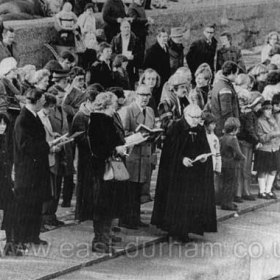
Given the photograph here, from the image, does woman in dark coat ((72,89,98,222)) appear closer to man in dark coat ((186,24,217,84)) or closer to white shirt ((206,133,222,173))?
white shirt ((206,133,222,173))

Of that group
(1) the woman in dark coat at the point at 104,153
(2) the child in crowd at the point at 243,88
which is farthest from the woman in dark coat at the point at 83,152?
(2) the child in crowd at the point at 243,88

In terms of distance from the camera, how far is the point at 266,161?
1193 cm

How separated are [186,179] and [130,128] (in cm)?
72

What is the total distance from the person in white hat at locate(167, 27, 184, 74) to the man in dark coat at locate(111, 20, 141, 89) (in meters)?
0.39

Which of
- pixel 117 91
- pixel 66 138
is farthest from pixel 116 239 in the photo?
pixel 117 91

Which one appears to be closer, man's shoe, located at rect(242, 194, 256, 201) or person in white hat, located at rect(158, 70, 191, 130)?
person in white hat, located at rect(158, 70, 191, 130)

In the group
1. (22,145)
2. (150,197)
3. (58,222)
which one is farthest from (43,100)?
(150,197)

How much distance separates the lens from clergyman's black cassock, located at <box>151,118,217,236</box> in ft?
32.8

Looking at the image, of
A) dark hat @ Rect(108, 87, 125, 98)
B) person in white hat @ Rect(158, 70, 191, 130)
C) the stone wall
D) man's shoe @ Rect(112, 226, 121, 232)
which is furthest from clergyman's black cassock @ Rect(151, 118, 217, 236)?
the stone wall

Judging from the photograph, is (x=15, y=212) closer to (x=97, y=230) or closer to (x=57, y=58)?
(x=97, y=230)

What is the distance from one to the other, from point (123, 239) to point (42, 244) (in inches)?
35.5

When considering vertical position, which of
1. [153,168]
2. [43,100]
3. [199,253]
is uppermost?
[43,100]

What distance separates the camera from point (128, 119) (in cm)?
1007

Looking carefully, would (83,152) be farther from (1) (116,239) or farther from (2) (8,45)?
Answer: (2) (8,45)
